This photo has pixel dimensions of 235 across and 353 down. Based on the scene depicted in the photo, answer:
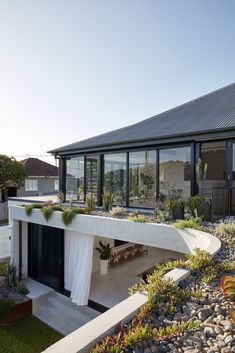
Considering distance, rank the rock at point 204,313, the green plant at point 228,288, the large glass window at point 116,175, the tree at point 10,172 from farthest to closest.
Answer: the tree at point 10,172, the large glass window at point 116,175, the green plant at point 228,288, the rock at point 204,313

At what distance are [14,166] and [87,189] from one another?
13.2m

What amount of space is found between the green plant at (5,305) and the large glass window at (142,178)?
21.2 feet

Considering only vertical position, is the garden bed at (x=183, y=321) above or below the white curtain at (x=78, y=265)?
above

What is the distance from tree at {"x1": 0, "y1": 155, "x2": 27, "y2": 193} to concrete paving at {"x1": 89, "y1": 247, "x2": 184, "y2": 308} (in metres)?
15.9

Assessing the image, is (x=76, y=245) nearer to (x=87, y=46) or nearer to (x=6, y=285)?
(x=6, y=285)

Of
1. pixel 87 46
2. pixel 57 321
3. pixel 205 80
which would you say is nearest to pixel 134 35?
pixel 87 46

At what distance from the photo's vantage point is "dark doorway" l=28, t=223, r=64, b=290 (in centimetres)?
1080

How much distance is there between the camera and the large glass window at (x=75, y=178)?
14531 mm

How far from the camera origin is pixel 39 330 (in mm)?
8625

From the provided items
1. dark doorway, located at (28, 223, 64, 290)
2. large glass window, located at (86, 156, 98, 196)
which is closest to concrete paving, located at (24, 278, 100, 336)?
dark doorway, located at (28, 223, 64, 290)

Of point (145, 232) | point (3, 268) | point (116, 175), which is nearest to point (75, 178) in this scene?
point (116, 175)

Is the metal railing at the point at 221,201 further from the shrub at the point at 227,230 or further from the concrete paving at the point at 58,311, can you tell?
the concrete paving at the point at 58,311

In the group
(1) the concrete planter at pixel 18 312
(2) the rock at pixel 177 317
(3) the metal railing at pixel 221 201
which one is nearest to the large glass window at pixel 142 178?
(3) the metal railing at pixel 221 201

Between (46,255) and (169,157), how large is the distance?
7.46 meters
